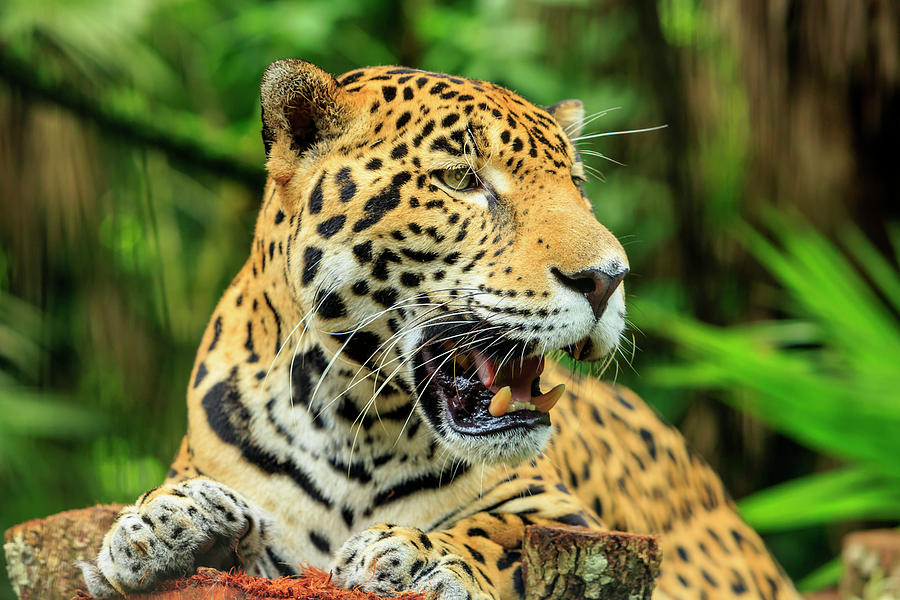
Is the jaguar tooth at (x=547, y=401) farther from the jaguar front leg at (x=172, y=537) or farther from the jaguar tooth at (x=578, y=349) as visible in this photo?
the jaguar front leg at (x=172, y=537)

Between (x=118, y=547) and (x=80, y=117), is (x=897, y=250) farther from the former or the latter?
(x=118, y=547)

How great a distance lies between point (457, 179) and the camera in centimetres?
312

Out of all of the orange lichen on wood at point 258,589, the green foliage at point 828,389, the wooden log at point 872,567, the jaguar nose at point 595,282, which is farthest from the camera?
the green foliage at point 828,389

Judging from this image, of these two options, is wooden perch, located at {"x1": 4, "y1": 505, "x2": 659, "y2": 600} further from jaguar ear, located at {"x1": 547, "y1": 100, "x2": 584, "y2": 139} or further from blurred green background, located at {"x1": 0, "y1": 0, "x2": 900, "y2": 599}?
blurred green background, located at {"x1": 0, "y1": 0, "x2": 900, "y2": 599}

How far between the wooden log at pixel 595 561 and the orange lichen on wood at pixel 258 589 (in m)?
0.32

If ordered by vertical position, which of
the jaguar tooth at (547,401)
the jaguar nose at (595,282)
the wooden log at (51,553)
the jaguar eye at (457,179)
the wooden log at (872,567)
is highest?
the jaguar eye at (457,179)

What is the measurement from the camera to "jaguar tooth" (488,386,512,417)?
2898mm

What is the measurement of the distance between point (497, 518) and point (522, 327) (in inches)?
26.2

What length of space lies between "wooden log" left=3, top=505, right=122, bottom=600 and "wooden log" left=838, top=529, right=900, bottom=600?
3.60m

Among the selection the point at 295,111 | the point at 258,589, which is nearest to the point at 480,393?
the point at 258,589

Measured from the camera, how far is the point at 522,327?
285 cm

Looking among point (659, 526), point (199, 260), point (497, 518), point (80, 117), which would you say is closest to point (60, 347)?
point (199, 260)

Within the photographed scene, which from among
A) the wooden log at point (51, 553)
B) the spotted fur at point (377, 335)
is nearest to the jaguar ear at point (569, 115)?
the spotted fur at point (377, 335)

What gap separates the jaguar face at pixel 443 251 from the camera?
288 centimetres
